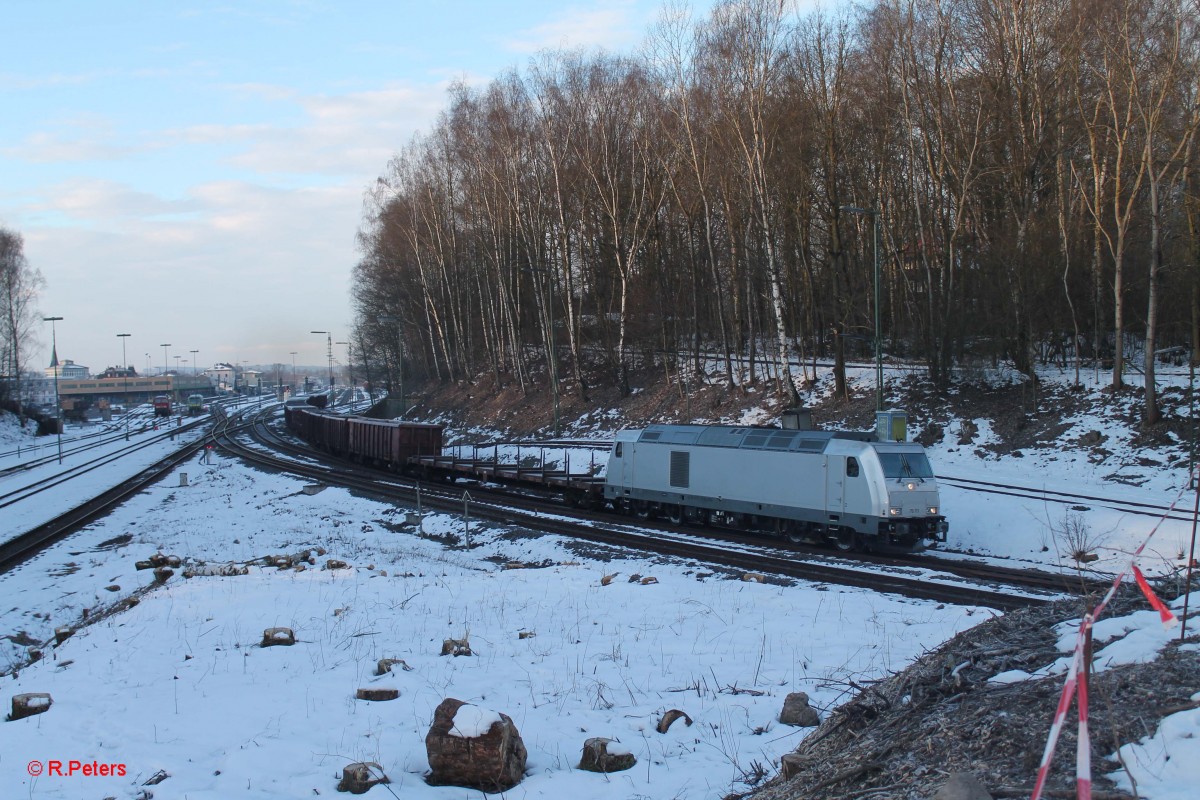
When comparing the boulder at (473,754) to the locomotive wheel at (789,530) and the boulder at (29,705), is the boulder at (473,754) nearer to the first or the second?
the boulder at (29,705)

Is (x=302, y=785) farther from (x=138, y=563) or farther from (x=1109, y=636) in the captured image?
(x=138, y=563)

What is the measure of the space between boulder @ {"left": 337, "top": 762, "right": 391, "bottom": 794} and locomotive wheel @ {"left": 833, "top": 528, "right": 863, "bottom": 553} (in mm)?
15086

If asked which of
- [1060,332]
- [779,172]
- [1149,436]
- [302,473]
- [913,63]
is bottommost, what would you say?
[302,473]

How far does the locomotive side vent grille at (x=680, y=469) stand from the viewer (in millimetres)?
23875

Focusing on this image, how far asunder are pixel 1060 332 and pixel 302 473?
106 feet

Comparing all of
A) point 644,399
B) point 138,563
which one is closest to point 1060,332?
point 644,399

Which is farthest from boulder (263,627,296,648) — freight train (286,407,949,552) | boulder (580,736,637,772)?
freight train (286,407,949,552)

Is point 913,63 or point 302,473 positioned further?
point 302,473

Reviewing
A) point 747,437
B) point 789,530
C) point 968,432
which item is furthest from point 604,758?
point 968,432

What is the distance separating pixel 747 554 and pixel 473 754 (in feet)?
42.4

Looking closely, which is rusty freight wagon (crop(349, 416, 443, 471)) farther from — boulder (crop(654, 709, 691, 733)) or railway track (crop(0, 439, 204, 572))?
boulder (crop(654, 709, 691, 733))

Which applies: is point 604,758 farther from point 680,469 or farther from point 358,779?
point 680,469

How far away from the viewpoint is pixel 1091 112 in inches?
1127

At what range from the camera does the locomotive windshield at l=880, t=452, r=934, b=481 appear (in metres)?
19.0
